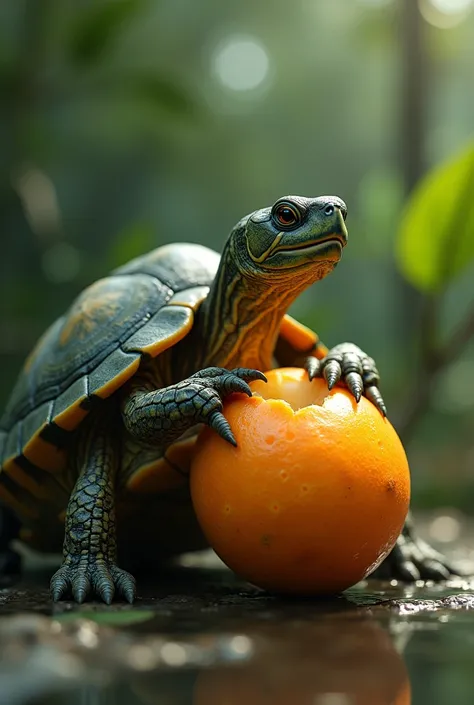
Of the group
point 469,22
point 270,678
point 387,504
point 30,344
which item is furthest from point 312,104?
point 270,678

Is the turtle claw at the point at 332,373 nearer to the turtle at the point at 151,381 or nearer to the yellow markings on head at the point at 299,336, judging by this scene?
the turtle at the point at 151,381

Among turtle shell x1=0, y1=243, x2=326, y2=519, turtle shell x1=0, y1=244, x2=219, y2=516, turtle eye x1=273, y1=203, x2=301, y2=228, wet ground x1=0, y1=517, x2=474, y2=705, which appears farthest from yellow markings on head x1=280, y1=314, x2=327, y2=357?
wet ground x1=0, y1=517, x2=474, y2=705

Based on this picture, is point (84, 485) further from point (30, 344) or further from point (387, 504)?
point (30, 344)

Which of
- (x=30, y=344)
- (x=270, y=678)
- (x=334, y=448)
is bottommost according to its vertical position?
(x=30, y=344)

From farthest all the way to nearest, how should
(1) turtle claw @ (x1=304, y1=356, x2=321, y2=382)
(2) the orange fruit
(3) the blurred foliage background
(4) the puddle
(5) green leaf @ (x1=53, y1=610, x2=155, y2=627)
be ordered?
(3) the blurred foliage background < (1) turtle claw @ (x1=304, y1=356, x2=321, y2=382) < (2) the orange fruit < (5) green leaf @ (x1=53, y1=610, x2=155, y2=627) < (4) the puddle

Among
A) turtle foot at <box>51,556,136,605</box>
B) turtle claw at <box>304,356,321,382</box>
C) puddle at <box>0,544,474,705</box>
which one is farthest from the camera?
turtle claw at <box>304,356,321,382</box>

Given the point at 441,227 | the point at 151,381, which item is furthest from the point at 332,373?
the point at 441,227

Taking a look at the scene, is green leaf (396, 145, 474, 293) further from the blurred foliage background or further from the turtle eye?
the turtle eye

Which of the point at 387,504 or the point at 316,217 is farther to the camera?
the point at 316,217
